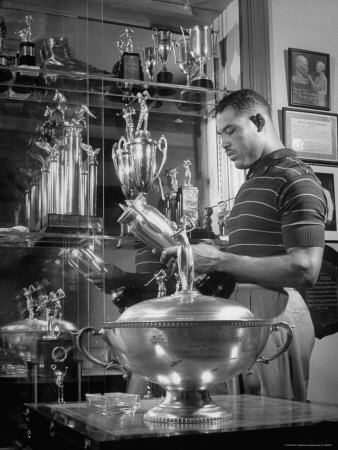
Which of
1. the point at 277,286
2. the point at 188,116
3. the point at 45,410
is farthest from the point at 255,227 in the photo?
the point at 188,116

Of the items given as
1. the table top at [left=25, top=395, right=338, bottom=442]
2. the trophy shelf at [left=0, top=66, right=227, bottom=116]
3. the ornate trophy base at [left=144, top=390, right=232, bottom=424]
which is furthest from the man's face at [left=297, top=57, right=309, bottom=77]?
the ornate trophy base at [left=144, top=390, right=232, bottom=424]

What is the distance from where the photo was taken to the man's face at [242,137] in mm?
1769

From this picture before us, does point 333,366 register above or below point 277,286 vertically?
below

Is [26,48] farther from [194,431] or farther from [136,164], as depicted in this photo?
[194,431]

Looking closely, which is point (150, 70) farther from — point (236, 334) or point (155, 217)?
point (236, 334)

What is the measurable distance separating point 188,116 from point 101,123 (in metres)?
0.37

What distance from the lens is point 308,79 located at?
255 centimetres

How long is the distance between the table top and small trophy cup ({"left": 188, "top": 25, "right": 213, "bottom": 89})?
165cm

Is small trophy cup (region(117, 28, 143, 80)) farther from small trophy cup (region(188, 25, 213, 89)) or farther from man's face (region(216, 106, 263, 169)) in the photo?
man's face (region(216, 106, 263, 169))

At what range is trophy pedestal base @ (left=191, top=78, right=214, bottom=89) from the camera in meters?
2.43

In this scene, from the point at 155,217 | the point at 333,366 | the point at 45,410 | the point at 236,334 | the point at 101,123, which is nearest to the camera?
the point at 236,334

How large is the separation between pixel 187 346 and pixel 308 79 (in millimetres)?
1965

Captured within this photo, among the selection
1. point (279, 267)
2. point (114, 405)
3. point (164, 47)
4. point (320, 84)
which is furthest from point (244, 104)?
point (114, 405)

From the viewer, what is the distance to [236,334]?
80 centimetres
